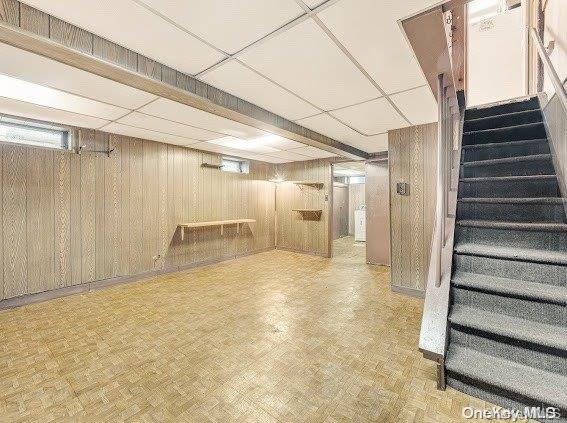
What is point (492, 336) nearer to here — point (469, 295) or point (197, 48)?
point (469, 295)

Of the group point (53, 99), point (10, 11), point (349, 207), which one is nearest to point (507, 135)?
point (10, 11)

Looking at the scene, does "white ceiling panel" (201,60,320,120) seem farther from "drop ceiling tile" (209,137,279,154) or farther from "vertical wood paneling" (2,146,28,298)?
"vertical wood paneling" (2,146,28,298)

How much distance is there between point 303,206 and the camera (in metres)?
7.19

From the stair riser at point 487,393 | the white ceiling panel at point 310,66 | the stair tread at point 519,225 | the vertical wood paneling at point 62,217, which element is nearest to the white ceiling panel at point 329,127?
the white ceiling panel at point 310,66

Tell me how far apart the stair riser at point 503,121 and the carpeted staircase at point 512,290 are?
0.38m

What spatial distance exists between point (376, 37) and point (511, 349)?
2284 mm

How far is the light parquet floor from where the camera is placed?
1.80 metres

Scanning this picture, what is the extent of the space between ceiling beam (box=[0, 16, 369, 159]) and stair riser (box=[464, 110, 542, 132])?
6.80 ft

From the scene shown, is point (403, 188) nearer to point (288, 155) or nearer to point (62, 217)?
point (288, 155)

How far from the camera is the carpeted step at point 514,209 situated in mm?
2086

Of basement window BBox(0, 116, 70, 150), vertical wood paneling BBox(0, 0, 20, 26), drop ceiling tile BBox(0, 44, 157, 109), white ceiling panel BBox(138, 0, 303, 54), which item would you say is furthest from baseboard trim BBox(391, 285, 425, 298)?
basement window BBox(0, 116, 70, 150)

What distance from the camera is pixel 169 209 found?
17.3 ft

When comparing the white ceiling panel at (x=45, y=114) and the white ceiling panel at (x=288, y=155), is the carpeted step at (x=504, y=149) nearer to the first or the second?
the white ceiling panel at (x=288, y=155)

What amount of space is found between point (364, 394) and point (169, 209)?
4581 mm
